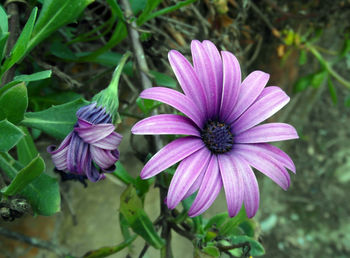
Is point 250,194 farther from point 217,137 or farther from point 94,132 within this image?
point 94,132

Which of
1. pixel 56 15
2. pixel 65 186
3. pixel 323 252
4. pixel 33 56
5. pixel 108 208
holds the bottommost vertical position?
pixel 323 252

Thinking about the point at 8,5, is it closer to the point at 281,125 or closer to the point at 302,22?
the point at 281,125

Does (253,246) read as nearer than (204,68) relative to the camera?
No

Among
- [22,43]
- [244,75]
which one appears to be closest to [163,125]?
[22,43]

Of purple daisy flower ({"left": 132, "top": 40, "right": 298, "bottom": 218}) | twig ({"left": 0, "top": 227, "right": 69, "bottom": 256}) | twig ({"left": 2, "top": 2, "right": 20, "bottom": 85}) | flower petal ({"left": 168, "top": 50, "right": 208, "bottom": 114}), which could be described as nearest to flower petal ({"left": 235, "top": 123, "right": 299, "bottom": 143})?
purple daisy flower ({"left": 132, "top": 40, "right": 298, "bottom": 218})

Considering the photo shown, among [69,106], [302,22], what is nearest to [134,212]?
[69,106]

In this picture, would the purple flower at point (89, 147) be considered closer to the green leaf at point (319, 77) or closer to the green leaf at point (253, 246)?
the green leaf at point (253, 246)

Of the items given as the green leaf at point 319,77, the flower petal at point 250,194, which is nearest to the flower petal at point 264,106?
the flower petal at point 250,194
